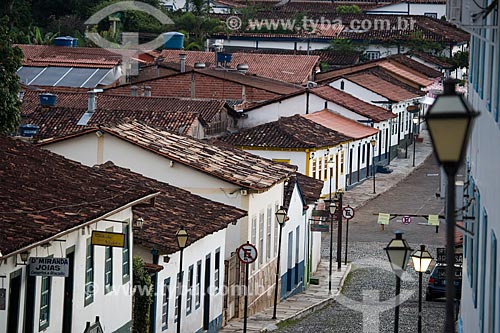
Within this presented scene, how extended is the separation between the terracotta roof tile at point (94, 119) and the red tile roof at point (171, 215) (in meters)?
14.5

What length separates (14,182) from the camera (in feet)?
57.2

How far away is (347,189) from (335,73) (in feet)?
68.9

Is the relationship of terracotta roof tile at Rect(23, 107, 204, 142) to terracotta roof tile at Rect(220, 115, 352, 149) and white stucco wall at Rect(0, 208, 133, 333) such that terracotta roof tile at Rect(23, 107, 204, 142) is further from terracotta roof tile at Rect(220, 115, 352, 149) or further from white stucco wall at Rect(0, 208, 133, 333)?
white stucco wall at Rect(0, 208, 133, 333)

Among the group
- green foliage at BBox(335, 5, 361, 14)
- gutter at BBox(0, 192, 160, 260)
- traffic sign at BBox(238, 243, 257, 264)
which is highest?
green foliage at BBox(335, 5, 361, 14)

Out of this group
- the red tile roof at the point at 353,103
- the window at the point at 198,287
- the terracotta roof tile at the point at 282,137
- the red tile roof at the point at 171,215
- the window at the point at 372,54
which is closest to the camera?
the red tile roof at the point at 171,215

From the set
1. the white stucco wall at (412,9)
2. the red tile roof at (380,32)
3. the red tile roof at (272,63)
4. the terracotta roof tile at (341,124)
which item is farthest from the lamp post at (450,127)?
the white stucco wall at (412,9)

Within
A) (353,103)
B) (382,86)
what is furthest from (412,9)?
(353,103)

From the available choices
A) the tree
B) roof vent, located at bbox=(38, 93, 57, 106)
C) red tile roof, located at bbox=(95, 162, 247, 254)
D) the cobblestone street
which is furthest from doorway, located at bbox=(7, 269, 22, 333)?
roof vent, located at bbox=(38, 93, 57, 106)

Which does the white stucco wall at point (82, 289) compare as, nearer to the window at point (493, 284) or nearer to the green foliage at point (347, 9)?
the window at point (493, 284)

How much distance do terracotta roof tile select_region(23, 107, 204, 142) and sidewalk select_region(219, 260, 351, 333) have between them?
21.6ft

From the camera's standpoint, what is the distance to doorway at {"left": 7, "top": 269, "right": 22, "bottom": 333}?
15.6m

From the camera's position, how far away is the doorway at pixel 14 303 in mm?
15641

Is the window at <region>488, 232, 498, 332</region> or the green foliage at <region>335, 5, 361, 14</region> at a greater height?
the green foliage at <region>335, 5, 361, 14</region>

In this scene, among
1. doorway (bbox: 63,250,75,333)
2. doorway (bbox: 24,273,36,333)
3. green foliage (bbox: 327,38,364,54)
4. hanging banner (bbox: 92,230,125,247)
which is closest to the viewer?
doorway (bbox: 24,273,36,333)
